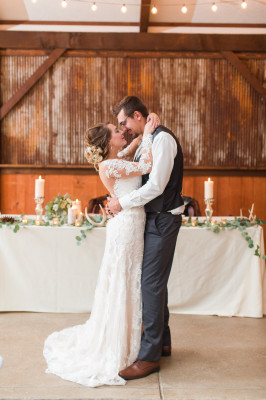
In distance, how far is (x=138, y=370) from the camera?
2.47 metres

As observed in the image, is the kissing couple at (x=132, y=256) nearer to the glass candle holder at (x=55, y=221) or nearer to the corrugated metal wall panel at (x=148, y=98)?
the glass candle holder at (x=55, y=221)

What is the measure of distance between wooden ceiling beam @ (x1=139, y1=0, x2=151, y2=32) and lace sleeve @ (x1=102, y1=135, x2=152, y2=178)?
3224 mm

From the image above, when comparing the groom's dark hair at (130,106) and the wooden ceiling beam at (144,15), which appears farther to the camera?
the wooden ceiling beam at (144,15)

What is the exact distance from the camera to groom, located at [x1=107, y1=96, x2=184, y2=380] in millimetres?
2426

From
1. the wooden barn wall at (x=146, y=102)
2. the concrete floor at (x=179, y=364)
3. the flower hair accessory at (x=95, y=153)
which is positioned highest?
the wooden barn wall at (x=146, y=102)

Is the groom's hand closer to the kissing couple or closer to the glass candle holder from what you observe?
the kissing couple

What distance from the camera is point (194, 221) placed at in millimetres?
3668

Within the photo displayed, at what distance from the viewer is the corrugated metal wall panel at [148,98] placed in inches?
230

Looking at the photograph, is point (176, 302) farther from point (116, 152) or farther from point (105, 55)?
point (105, 55)

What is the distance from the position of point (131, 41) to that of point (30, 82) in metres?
1.47

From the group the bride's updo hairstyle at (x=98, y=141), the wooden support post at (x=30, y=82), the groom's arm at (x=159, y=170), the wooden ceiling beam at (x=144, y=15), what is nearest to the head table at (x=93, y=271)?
the bride's updo hairstyle at (x=98, y=141)

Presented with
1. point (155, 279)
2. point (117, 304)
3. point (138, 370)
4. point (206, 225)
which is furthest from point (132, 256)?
point (206, 225)

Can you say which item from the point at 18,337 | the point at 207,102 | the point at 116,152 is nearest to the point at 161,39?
the point at 207,102

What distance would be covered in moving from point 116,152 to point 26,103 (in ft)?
11.7
